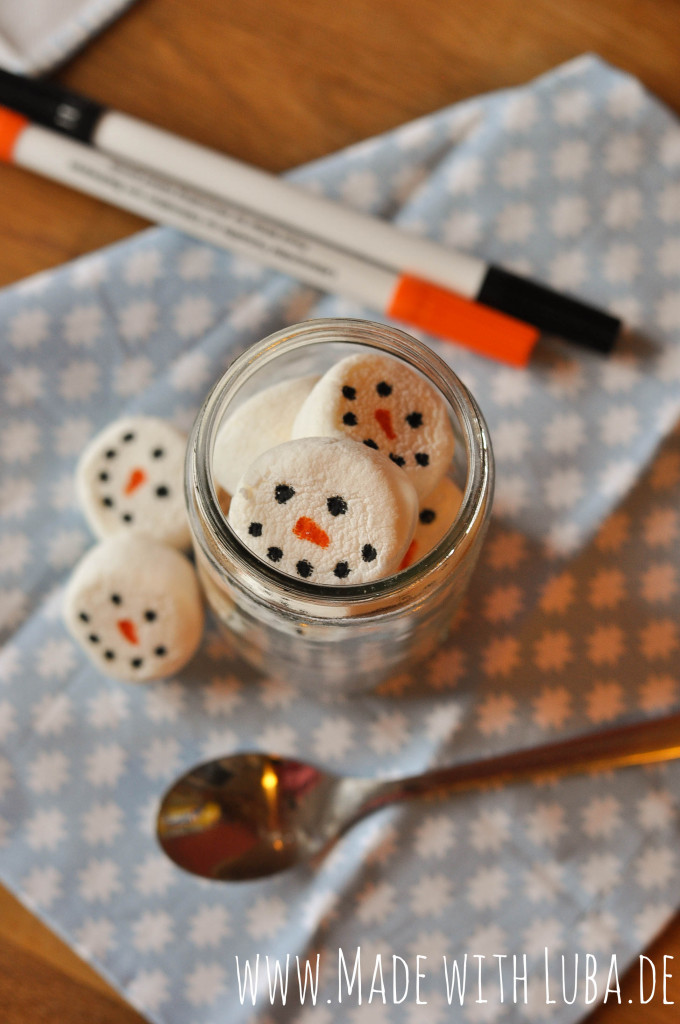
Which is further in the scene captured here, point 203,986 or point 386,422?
point 203,986

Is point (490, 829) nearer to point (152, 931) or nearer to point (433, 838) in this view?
point (433, 838)

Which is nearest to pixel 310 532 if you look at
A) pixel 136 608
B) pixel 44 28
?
pixel 136 608

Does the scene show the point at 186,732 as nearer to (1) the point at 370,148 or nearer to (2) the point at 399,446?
(2) the point at 399,446

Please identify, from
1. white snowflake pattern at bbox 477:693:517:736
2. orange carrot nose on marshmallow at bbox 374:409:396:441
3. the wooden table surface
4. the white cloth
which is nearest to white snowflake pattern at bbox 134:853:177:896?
white snowflake pattern at bbox 477:693:517:736

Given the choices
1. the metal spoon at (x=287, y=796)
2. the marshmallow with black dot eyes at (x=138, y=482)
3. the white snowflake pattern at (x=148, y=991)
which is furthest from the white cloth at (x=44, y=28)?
the white snowflake pattern at (x=148, y=991)

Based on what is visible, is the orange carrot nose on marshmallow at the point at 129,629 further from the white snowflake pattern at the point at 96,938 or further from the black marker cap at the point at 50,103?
the black marker cap at the point at 50,103
